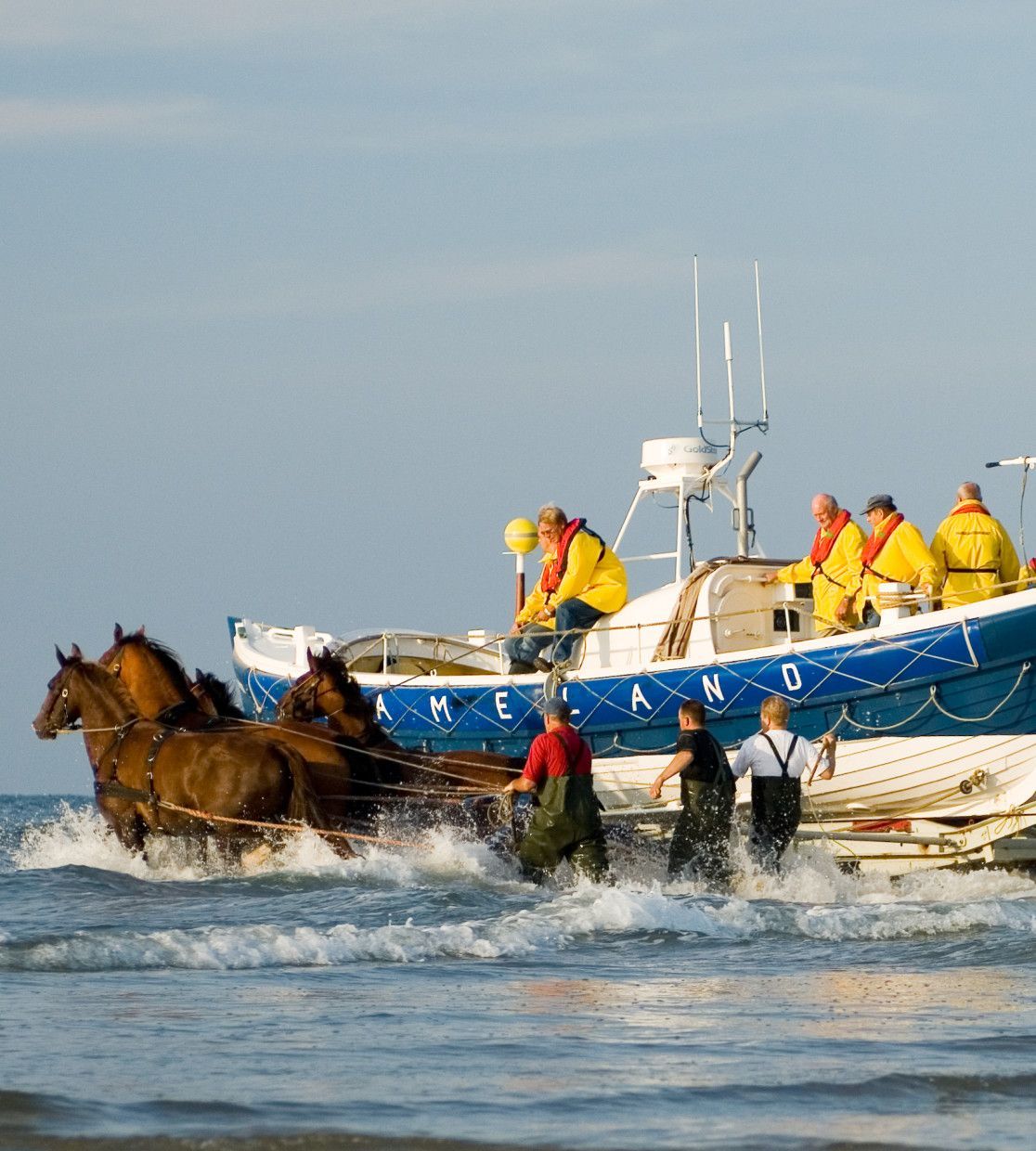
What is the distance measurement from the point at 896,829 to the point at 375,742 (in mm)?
4806

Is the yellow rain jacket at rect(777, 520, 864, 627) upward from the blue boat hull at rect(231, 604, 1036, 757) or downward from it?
upward

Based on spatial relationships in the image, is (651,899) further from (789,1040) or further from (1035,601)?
(1035,601)

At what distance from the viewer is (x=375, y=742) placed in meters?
17.0

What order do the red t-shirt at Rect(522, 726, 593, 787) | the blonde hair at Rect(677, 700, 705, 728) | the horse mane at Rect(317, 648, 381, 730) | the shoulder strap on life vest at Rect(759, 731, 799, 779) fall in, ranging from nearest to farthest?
1. the red t-shirt at Rect(522, 726, 593, 787)
2. the shoulder strap on life vest at Rect(759, 731, 799, 779)
3. the blonde hair at Rect(677, 700, 705, 728)
4. the horse mane at Rect(317, 648, 381, 730)

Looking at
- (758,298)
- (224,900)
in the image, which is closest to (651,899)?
(224,900)

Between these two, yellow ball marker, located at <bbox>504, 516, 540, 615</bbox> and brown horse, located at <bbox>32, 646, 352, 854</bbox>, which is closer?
brown horse, located at <bbox>32, 646, 352, 854</bbox>

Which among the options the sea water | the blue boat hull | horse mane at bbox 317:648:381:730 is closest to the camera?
the sea water

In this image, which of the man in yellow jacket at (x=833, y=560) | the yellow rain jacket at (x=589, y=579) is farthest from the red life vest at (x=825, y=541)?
the yellow rain jacket at (x=589, y=579)

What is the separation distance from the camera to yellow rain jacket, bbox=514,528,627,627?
19.6 m

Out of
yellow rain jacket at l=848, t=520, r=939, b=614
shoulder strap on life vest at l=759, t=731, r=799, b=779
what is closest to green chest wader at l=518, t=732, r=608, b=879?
shoulder strap on life vest at l=759, t=731, r=799, b=779

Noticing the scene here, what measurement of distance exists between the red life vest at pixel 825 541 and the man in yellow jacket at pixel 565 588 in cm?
232

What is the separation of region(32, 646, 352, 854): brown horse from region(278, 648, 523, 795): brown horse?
151 cm

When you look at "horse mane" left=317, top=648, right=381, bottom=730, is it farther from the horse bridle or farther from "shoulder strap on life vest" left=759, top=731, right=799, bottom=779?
"shoulder strap on life vest" left=759, top=731, right=799, bottom=779

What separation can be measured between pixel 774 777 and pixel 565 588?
644cm
